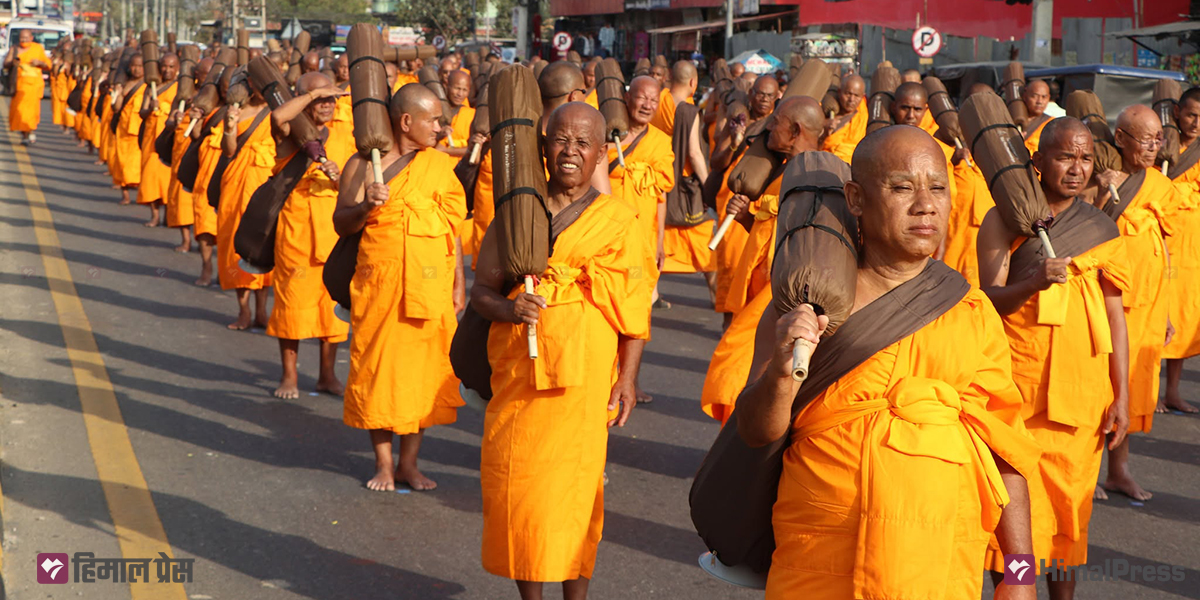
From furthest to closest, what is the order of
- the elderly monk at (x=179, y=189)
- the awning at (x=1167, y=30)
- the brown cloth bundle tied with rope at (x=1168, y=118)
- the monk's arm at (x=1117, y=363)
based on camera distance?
the awning at (x=1167, y=30) < the elderly monk at (x=179, y=189) < the brown cloth bundle tied with rope at (x=1168, y=118) < the monk's arm at (x=1117, y=363)

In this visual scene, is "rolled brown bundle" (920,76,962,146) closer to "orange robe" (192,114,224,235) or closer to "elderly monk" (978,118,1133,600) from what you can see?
"elderly monk" (978,118,1133,600)

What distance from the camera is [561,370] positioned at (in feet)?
14.5

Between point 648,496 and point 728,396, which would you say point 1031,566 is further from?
point 648,496

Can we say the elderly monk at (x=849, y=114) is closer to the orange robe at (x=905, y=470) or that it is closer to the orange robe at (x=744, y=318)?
the orange robe at (x=744, y=318)

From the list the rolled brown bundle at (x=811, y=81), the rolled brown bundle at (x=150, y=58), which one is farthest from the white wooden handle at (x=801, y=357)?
the rolled brown bundle at (x=150, y=58)

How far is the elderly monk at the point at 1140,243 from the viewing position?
6.28 meters

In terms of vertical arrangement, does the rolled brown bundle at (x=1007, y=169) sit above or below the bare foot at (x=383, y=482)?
above

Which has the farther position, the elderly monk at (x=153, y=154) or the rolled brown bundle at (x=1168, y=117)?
the elderly monk at (x=153, y=154)

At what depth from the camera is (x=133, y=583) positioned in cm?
518

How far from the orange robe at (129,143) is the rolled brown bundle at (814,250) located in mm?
14714

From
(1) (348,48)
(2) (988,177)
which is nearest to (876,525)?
(2) (988,177)

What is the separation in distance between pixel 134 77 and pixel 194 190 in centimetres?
655

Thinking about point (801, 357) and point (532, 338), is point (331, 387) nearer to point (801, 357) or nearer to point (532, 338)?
point (532, 338)

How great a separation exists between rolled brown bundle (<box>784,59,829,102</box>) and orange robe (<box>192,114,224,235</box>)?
541 centimetres
